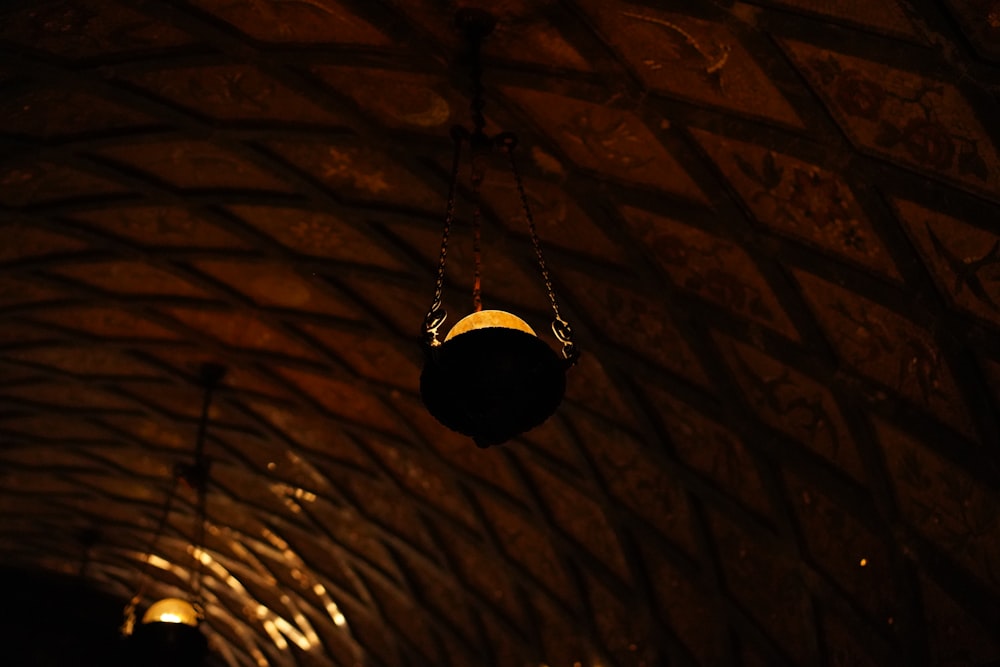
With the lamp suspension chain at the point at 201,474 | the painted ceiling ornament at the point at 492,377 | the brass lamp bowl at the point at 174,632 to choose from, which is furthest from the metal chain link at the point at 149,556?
the painted ceiling ornament at the point at 492,377

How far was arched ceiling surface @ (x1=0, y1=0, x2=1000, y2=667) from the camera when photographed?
5.86 m

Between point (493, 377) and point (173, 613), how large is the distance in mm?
8227

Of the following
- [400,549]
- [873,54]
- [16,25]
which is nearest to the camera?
[873,54]

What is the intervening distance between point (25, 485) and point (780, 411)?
39.2 feet

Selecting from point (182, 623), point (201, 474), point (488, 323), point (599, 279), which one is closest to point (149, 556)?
point (201, 474)

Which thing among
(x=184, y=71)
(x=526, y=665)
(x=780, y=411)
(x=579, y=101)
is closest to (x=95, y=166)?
(x=184, y=71)

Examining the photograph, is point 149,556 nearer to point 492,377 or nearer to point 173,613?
point 173,613

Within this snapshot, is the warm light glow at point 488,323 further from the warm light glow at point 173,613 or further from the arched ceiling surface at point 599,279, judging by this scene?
the warm light glow at point 173,613

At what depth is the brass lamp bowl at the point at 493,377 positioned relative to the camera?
4.84 meters

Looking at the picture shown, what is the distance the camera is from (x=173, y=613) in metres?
11.6

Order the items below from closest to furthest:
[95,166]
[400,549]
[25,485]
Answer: [95,166] → [400,549] → [25,485]

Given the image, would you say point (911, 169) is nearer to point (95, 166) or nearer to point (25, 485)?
point (95, 166)

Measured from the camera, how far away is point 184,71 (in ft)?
24.1

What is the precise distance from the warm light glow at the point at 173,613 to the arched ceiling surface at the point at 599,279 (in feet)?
6.97
